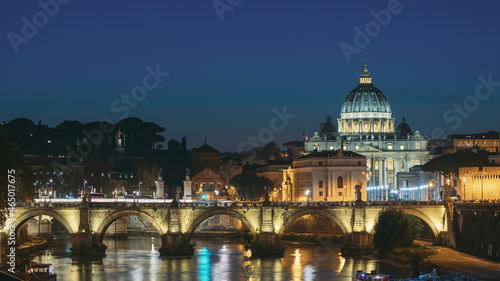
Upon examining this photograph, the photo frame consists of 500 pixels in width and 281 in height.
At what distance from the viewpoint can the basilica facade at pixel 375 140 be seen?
178 metres

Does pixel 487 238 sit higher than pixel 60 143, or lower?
lower

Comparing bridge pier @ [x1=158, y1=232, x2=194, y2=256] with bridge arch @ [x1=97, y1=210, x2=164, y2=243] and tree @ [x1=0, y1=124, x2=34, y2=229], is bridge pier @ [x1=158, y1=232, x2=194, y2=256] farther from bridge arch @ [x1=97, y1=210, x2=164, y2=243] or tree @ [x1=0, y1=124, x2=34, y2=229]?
tree @ [x1=0, y1=124, x2=34, y2=229]

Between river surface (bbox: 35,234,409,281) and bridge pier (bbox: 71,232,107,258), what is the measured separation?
2.30 feet

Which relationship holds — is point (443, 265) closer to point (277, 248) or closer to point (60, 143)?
point (277, 248)

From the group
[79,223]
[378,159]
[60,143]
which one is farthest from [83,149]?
[79,223]

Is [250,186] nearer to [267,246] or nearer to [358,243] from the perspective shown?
[267,246]

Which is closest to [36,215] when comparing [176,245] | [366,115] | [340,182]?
[176,245]

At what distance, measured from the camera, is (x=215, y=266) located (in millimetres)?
75438

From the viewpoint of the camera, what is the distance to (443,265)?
67.4m

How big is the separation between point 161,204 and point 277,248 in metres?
9.06

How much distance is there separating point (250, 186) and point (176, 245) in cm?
4853

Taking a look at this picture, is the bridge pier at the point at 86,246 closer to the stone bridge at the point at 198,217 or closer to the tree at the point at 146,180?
the stone bridge at the point at 198,217

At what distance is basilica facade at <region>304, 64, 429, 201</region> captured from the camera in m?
178

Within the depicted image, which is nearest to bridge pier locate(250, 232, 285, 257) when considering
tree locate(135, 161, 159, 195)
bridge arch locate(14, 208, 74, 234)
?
bridge arch locate(14, 208, 74, 234)
